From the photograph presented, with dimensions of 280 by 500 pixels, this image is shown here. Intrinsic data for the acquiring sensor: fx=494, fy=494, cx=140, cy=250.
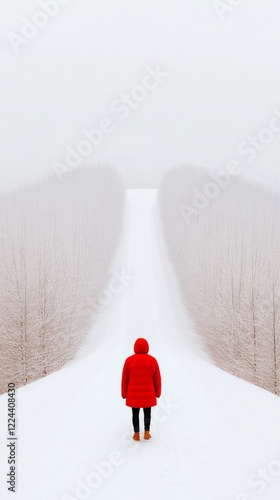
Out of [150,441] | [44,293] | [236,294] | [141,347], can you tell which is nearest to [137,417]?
[150,441]

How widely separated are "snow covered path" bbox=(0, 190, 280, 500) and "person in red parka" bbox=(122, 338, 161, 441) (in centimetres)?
69

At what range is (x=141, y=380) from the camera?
10.6m

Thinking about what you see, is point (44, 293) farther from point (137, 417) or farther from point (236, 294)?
point (137, 417)

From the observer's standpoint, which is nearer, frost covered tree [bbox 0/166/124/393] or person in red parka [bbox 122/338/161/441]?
person in red parka [bbox 122/338/161/441]

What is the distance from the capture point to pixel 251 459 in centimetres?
998

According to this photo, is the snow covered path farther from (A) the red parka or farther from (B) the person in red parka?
(A) the red parka

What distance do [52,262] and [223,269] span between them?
13.5 metres

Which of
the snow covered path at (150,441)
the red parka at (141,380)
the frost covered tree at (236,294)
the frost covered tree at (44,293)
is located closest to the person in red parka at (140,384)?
the red parka at (141,380)

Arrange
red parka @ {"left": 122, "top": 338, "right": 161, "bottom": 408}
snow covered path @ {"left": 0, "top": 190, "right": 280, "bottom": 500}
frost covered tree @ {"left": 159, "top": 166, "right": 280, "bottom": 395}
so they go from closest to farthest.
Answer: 1. snow covered path @ {"left": 0, "top": 190, "right": 280, "bottom": 500}
2. red parka @ {"left": 122, "top": 338, "right": 161, "bottom": 408}
3. frost covered tree @ {"left": 159, "top": 166, "right": 280, "bottom": 395}

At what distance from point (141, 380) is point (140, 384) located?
0.28 feet

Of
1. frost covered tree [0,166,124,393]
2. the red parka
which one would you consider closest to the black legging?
the red parka

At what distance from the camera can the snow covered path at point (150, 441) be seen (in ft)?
29.1

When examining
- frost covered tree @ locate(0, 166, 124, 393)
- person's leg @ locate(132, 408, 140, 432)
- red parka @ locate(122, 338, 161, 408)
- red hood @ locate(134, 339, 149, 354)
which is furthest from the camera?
frost covered tree @ locate(0, 166, 124, 393)

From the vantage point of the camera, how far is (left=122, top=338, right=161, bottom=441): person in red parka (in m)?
10.5
